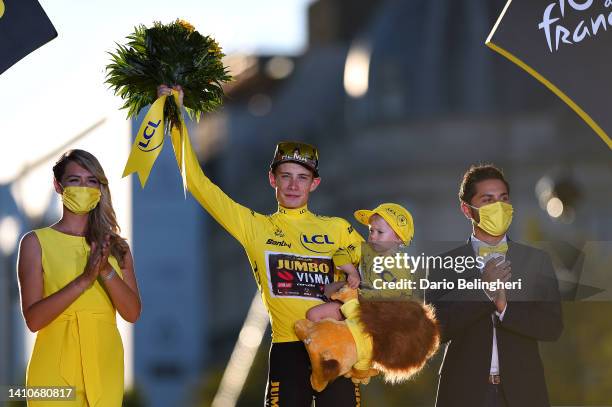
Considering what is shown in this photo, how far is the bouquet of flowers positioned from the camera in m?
9.45

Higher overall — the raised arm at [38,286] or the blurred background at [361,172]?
the blurred background at [361,172]

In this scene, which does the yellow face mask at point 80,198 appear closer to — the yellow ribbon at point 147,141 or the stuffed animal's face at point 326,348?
the yellow ribbon at point 147,141

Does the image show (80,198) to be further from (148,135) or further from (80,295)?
(148,135)

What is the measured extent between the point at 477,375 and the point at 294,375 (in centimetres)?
103

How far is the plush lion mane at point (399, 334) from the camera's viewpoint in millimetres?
9133

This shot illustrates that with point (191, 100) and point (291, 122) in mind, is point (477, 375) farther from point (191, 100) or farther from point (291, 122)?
point (291, 122)

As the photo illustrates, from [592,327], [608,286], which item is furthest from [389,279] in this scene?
[592,327]

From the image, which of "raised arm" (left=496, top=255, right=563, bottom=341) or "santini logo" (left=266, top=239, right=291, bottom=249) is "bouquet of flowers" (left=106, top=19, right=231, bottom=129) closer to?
"santini logo" (left=266, top=239, right=291, bottom=249)

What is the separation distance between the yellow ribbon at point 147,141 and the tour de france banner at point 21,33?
2.43ft

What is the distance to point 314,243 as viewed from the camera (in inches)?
368

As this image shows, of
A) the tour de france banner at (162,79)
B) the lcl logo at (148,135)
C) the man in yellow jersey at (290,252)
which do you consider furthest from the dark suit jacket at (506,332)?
the lcl logo at (148,135)

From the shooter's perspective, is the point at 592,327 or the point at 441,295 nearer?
the point at 441,295

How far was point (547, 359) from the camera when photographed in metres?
32.2

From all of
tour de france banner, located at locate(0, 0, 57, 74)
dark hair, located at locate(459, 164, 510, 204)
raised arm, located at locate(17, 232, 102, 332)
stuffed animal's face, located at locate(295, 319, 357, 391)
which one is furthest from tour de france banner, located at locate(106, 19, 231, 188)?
dark hair, located at locate(459, 164, 510, 204)
